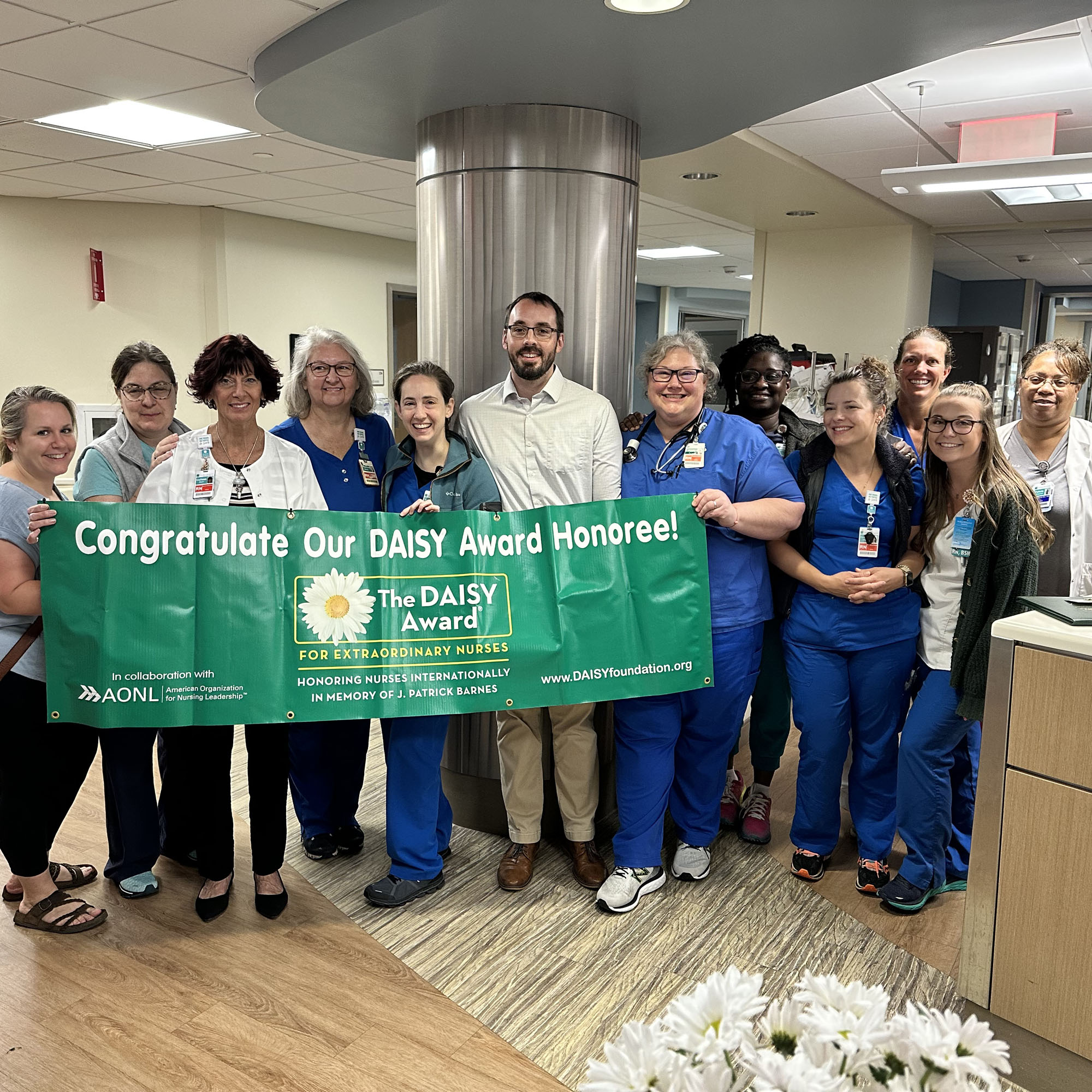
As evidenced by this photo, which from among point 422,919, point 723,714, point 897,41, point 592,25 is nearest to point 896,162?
point 897,41

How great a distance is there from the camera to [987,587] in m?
2.41

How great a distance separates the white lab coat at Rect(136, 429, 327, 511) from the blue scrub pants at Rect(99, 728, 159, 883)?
0.67 m

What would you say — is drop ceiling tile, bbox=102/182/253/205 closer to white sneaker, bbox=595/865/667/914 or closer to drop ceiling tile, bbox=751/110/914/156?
drop ceiling tile, bbox=751/110/914/156

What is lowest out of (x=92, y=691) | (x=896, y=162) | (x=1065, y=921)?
(x=1065, y=921)

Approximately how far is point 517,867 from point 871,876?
1094mm

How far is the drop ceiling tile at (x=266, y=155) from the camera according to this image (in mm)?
4973

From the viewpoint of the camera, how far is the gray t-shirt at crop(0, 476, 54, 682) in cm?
237

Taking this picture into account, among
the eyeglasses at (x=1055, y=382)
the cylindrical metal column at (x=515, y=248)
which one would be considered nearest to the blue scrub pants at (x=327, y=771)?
the cylindrical metal column at (x=515, y=248)

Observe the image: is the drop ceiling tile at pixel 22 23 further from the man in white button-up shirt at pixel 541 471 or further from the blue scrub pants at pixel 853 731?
the blue scrub pants at pixel 853 731

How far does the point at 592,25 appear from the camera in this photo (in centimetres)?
246

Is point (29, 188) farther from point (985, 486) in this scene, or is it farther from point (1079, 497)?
point (1079, 497)

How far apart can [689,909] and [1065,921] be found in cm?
109

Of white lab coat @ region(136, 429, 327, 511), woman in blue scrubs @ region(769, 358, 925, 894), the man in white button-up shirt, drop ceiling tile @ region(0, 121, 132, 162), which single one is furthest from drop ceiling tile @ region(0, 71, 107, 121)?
woman in blue scrubs @ region(769, 358, 925, 894)

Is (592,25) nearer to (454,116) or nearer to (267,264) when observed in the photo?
(454,116)
